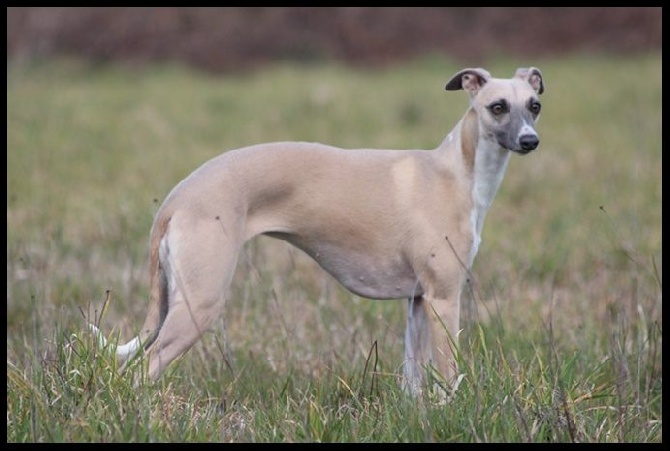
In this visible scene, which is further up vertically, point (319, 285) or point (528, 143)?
point (528, 143)

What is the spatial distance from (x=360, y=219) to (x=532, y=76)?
3.63ft

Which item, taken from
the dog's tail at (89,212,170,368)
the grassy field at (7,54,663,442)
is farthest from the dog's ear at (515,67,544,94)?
the dog's tail at (89,212,170,368)

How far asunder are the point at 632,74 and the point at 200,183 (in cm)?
1359

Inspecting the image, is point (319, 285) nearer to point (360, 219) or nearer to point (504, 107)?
point (360, 219)

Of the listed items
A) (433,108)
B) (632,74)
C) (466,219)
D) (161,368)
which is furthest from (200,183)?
(632,74)

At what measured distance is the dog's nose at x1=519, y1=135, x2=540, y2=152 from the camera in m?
4.92

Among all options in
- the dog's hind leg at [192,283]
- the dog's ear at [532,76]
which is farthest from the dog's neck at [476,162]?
the dog's hind leg at [192,283]

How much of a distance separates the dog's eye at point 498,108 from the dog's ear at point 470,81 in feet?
0.71

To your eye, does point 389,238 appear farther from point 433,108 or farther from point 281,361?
point 433,108

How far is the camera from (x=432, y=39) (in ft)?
74.1

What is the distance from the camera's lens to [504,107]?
516 centimetres

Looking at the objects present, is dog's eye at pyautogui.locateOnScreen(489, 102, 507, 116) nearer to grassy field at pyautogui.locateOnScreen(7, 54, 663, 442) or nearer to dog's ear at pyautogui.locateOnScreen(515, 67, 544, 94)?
dog's ear at pyautogui.locateOnScreen(515, 67, 544, 94)

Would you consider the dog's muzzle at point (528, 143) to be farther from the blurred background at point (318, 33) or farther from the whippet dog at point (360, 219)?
the blurred background at point (318, 33)

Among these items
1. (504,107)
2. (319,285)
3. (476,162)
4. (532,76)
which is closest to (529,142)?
(504,107)
